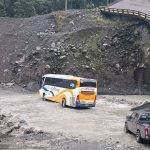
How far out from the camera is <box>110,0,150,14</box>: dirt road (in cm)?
8000

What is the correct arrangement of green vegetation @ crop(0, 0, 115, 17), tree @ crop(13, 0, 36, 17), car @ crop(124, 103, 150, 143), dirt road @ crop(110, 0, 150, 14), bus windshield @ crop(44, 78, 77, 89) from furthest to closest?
green vegetation @ crop(0, 0, 115, 17) → tree @ crop(13, 0, 36, 17) → dirt road @ crop(110, 0, 150, 14) → bus windshield @ crop(44, 78, 77, 89) → car @ crop(124, 103, 150, 143)

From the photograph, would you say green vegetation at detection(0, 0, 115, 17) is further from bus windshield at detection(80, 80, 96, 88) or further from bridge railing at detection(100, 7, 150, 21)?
bus windshield at detection(80, 80, 96, 88)

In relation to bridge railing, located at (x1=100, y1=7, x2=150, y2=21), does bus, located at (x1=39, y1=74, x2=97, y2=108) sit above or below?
below

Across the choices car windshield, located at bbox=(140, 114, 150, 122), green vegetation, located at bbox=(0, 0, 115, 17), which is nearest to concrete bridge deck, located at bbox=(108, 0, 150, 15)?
green vegetation, located at bbox=(0, 0, 115, 17)

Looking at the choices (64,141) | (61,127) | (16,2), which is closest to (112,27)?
(16,2)

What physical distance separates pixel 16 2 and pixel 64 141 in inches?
2992

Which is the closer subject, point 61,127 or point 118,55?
point 61,127

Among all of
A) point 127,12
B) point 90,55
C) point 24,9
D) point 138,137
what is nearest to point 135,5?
point 127,12

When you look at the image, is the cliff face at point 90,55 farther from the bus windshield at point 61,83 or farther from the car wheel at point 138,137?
the car wheel at point 138,137

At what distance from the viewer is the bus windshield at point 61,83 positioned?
4837 cm

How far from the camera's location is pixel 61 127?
34.9 metres

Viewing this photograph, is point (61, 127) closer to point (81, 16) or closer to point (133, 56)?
point (133, 56)

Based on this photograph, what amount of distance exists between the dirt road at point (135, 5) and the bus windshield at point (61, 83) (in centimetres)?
2902

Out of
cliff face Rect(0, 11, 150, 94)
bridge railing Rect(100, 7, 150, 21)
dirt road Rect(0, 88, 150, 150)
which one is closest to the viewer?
dirt road Rect(0, 88, 150, 150)
